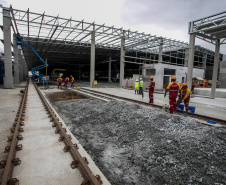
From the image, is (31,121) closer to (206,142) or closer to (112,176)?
(112,176)

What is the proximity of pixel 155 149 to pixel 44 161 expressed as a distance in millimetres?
2737

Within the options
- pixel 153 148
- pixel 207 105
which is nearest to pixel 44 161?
pixel 153 148

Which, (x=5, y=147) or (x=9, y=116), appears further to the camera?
(x=9, y=116)

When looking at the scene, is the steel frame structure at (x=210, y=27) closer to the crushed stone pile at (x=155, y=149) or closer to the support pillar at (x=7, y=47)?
the crushed stone pile at (x=155, y=149)

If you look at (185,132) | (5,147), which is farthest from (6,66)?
(185,132)

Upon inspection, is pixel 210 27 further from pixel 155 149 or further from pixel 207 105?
→ pixel 155 149

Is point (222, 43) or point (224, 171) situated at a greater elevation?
point (222, 43)

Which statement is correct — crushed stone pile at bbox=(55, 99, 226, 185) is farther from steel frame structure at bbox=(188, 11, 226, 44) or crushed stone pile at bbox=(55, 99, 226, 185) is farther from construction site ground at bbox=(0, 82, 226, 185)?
steel frame structure at bbox=(188, 11, 226, 44)

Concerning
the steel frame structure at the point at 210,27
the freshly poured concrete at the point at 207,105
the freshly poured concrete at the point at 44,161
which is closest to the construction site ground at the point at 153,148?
the freshly poured concrete at the point at 44,161

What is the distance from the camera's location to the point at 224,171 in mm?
2908

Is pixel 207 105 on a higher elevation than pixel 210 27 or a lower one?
lower

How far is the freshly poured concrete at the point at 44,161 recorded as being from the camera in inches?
103

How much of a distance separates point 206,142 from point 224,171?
3.04ft

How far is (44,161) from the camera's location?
3146 millimetres
